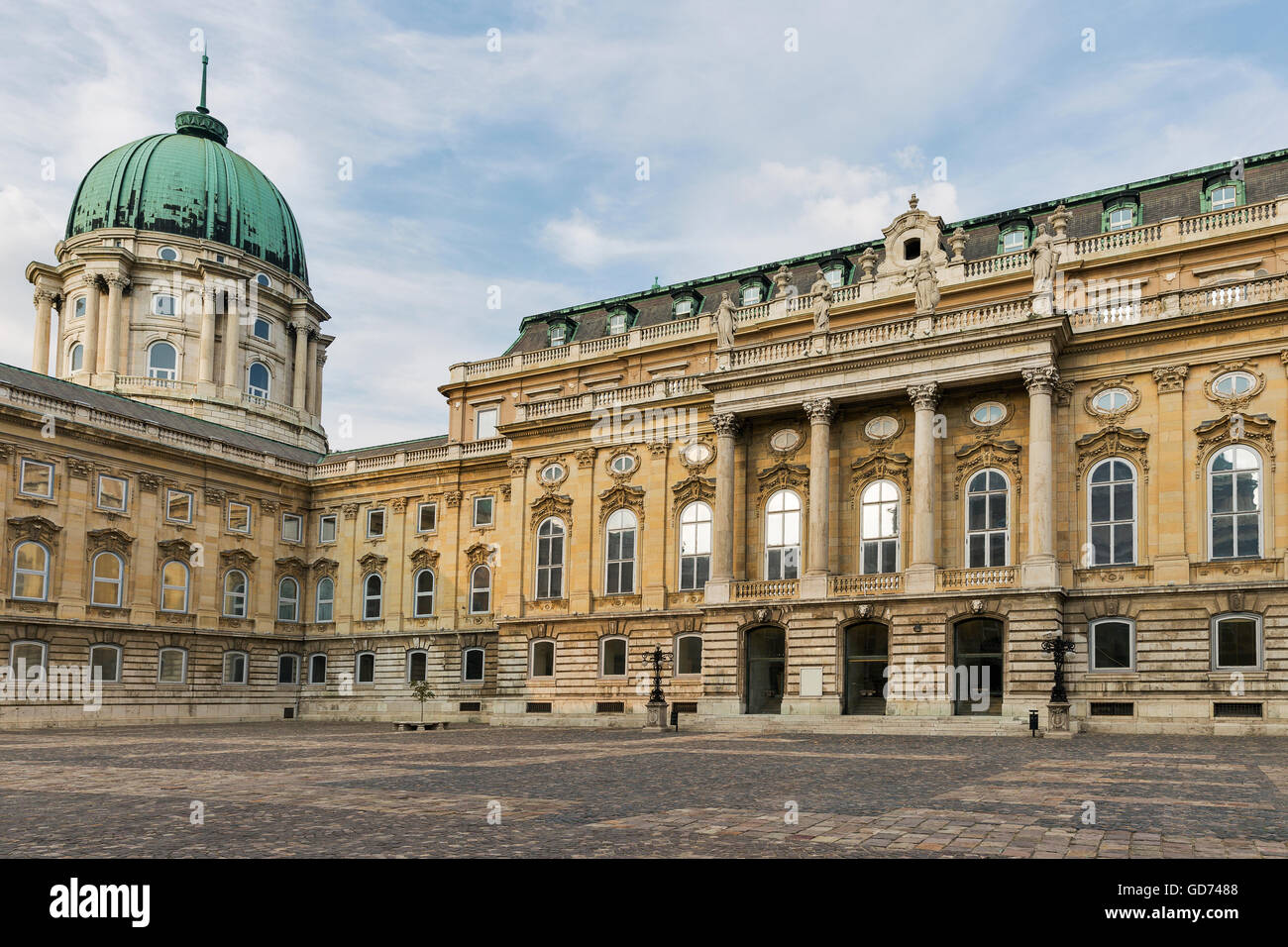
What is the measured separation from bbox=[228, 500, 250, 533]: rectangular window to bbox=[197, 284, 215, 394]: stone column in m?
22.3

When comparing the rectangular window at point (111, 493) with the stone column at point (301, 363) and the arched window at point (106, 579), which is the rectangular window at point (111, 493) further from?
the stone column at point (301, 363)

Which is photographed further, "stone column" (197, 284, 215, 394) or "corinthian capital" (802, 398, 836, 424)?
"stone column" (197, 284, 215, 394)

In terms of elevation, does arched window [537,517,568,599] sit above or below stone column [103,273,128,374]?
below

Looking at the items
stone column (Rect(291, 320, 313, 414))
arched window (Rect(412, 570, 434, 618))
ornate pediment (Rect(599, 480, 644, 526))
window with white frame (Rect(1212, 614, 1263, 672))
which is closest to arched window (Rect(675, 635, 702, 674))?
ornate pediment (Rect(599, 480, 644, 526))

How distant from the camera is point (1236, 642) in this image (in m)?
38.0

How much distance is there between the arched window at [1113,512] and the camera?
1601 inches

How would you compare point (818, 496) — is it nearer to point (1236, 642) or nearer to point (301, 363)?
point (1236, 642)

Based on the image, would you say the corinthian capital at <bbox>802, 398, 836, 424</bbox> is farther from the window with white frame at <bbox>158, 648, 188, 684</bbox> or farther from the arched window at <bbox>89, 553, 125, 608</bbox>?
the window with white frame at <bbox>158, 648, 188, 684</bbox>

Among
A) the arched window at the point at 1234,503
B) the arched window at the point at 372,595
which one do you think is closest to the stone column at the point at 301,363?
the arched window at the point at 372,595

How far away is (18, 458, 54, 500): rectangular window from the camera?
5259cm

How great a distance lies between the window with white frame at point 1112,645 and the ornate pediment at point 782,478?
12508 millimetres

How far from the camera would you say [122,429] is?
5728 cm

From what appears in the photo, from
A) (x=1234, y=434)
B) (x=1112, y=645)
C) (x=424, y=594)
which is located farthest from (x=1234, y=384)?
(x=424, y=594)
